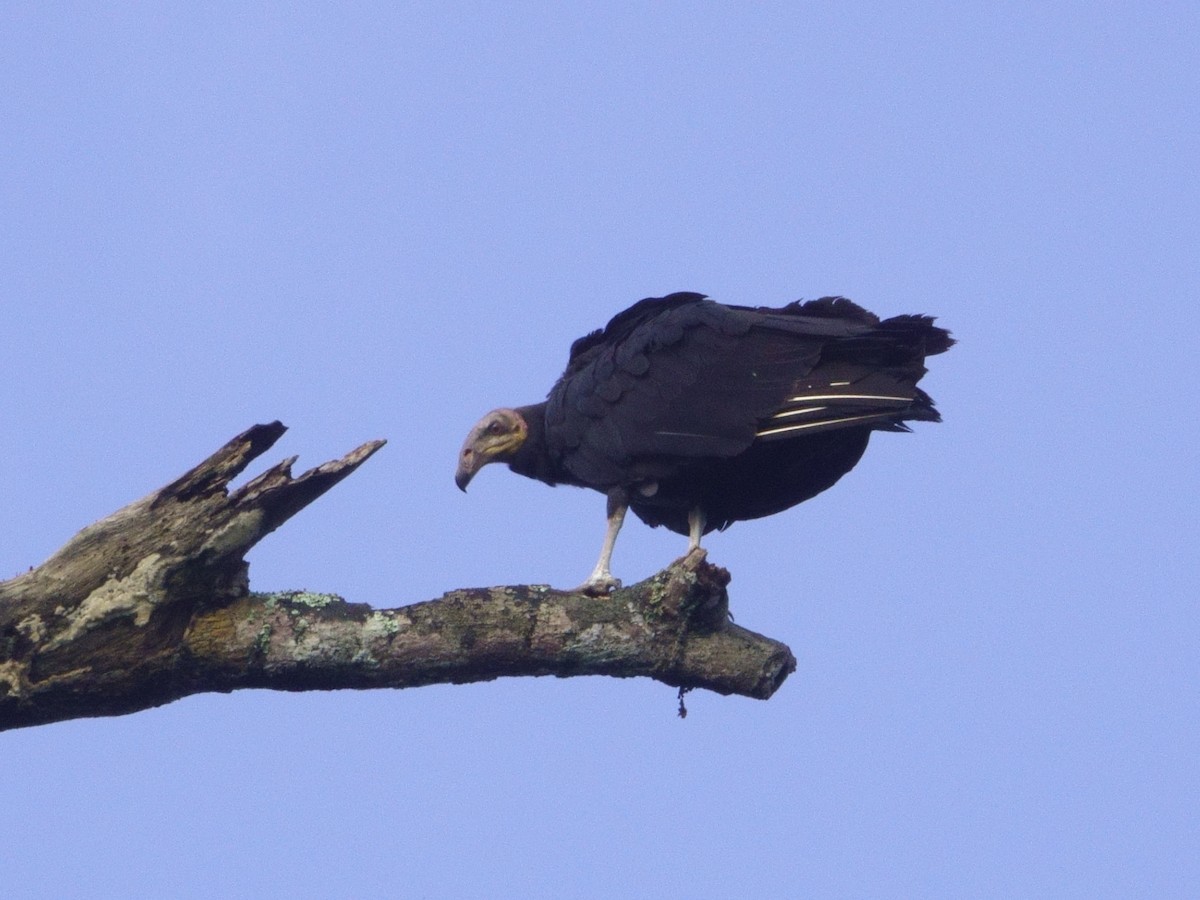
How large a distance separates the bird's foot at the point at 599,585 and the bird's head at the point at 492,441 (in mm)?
1546

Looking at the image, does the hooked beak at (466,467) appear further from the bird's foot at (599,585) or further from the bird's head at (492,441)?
the bird's foot at (599,585)

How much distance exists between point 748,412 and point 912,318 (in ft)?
3.30

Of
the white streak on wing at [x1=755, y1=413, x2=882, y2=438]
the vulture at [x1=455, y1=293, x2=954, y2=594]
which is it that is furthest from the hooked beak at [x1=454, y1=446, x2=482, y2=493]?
the white streak on wing at [x1=755, y1=413, x2=882, y2=438]

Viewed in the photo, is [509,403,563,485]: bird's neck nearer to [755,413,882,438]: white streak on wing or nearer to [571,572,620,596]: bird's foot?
[571,572,620,596]: bird's foot

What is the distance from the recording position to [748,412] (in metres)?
7.30

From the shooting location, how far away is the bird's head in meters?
8.88

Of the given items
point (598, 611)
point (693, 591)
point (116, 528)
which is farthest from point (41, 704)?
point (693, 591)

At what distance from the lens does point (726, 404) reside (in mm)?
7371

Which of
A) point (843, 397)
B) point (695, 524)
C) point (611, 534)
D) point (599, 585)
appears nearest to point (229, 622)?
point (599, 585)

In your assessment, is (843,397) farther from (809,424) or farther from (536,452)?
(536,452)

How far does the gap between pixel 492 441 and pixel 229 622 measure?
3406 millimetres

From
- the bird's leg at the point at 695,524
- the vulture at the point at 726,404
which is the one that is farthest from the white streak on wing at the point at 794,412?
the bird's leg at the point at 695,524

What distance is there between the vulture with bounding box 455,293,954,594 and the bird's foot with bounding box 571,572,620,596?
0.05 ft

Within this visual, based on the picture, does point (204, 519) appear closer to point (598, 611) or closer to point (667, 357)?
point (598, 611)
